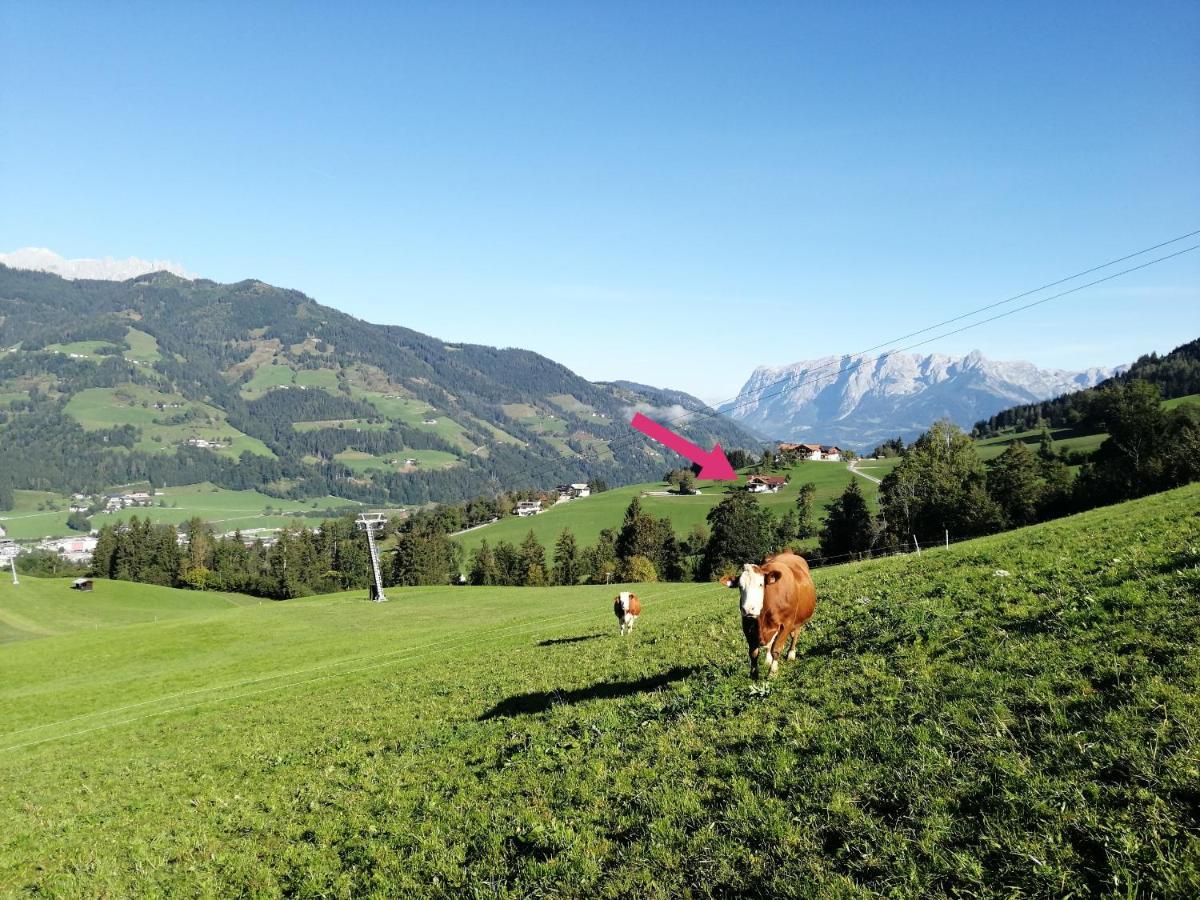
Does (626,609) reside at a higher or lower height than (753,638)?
lower

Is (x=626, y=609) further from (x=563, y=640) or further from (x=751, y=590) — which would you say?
(x=751, y=590)

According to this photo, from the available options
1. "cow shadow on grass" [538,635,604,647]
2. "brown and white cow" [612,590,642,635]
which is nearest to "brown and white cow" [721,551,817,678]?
"cow shadow on grass" [538,635,604,647]

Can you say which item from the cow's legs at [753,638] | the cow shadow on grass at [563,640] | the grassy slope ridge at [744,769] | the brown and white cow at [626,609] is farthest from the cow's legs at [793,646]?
the brown and white cow at [626,609]

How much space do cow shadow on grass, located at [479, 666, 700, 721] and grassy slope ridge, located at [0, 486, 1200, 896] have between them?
0.11 m

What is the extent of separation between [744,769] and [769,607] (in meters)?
4.89

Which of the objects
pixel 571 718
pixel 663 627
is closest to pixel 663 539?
pixel 663 627

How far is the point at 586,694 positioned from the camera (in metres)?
17.3

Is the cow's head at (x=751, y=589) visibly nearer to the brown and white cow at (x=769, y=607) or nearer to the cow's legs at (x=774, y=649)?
the brown and white cow at (x=769, y=607)

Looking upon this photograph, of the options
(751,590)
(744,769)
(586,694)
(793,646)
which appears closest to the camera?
(744,769)

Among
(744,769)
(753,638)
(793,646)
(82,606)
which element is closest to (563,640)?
(793,646)

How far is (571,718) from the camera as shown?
15000mm

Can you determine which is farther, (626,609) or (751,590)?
(626,609)

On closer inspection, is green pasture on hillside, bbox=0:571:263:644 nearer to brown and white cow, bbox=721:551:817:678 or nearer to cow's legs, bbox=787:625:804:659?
cow's legs, bbox=787:625:804:659

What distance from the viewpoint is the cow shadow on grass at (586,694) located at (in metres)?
16.5
